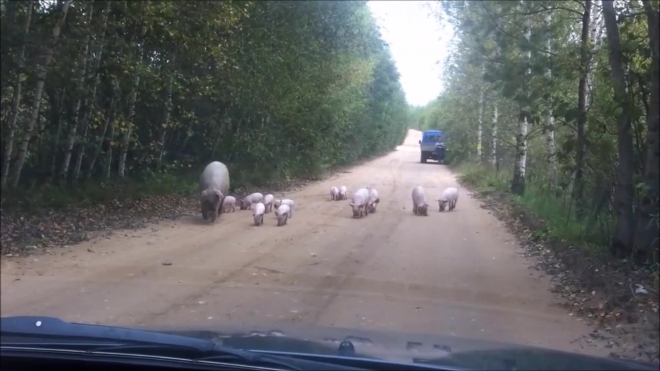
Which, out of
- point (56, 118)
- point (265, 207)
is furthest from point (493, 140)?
point (56, 118)

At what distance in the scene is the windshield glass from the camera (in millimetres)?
8258

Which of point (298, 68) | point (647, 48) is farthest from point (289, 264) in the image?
point (298, 68)

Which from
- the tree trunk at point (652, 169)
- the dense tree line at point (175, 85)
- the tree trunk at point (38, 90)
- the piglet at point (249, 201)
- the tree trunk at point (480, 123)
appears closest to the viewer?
the tree trunk at point (652, 169)

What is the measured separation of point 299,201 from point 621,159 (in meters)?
10.5

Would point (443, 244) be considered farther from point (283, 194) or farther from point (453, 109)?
point (453, 109)

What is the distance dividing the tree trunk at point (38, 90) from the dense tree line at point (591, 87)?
6.17m

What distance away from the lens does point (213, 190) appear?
1579 cm

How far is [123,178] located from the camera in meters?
16.1

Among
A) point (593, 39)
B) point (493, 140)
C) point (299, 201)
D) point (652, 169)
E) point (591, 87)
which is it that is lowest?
point (299, 201)

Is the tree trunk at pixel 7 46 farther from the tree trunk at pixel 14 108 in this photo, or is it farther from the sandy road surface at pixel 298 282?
the sandy road surface at pixel 298 282

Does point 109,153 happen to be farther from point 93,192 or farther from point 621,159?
point 621,159

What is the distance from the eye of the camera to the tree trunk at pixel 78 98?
42.8 ft

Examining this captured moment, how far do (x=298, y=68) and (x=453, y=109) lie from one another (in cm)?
1093

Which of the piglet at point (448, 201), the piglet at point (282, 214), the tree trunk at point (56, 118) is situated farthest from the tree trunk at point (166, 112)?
the piglet at point (448, 201)
